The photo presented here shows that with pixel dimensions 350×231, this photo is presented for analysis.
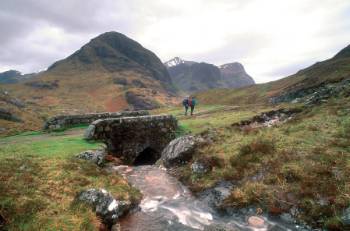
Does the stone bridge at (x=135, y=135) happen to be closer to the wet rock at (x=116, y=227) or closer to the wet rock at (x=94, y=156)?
the wet rock at (x=94, y=156)

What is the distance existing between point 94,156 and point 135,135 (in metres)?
7.59

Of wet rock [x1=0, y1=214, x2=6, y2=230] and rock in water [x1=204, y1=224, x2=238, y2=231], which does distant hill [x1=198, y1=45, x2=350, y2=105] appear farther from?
wet rock [x1=0, y1=214, x2=6, y2=230]

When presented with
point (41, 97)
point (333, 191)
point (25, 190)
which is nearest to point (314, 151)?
point (333, 191)

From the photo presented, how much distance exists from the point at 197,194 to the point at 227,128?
1077 centimetres

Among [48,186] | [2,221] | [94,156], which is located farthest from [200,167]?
[2,221]

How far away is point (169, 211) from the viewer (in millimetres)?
14461

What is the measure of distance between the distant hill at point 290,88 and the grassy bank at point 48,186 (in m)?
41.3

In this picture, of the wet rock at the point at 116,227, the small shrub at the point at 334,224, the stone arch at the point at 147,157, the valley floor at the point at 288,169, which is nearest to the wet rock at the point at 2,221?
the wet rock at the point at 116,227

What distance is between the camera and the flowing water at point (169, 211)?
42.1 ft

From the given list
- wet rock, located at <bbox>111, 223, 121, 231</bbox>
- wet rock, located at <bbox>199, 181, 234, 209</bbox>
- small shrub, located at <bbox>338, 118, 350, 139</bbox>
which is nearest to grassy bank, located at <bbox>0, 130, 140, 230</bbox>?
wet rock, located at <bbox>111, 223, 121, 231</bbox>

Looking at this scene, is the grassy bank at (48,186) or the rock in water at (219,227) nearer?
the grassy bank at (48,186)

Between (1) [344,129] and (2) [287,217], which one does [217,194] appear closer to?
(2) [287,217]

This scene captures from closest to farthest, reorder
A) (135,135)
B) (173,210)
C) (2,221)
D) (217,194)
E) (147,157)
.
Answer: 1. (2,221)
2. (173,210)
3. (217,194)
4. (135,135)
5. (147,157)

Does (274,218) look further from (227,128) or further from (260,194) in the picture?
(227,128)
